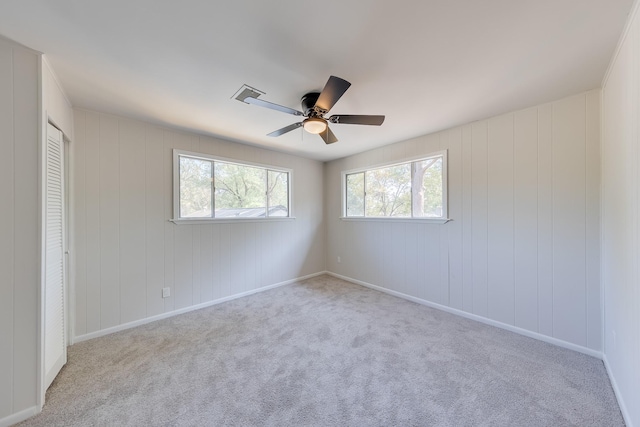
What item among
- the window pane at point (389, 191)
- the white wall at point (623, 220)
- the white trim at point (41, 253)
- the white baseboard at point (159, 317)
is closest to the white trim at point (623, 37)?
the white wall at point (623, 220)

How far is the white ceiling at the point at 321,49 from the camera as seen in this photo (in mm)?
1286

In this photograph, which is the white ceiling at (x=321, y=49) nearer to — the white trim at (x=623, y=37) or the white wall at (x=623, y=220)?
the white trim at (x=623, y=37)

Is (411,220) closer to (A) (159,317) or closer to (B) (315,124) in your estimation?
(B) (315,124)

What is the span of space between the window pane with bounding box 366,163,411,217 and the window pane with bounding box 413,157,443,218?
12 centimetres

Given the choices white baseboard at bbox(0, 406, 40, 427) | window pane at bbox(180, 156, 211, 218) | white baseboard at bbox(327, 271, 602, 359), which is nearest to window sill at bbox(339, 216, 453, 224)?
white baseboard at bbox(327, 271, 602, 359)

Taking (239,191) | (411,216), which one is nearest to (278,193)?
(239,191)

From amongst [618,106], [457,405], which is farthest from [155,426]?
[618,106]

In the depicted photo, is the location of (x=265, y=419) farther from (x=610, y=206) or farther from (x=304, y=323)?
(x=610, y=206)

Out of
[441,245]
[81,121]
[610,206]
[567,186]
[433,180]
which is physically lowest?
[441,245]

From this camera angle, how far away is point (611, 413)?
153 cm

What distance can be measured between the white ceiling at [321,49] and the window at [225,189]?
3.06 ft

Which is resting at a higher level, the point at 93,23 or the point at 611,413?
the point at 93,23

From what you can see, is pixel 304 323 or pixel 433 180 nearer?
pixel 304 323

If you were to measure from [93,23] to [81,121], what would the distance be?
164cm
